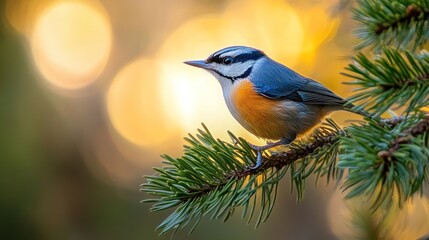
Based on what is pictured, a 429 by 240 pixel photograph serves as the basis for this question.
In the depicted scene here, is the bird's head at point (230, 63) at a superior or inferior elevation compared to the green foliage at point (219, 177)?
superior

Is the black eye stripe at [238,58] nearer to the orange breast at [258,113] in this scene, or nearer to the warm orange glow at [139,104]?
the orange breast at [258,113]

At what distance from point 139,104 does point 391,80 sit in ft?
8.04

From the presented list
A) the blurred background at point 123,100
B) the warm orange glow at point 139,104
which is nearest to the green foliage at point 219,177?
the blurred background at point 123,100

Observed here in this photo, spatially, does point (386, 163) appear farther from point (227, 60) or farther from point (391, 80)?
point (227, 60)

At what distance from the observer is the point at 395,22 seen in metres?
0.90

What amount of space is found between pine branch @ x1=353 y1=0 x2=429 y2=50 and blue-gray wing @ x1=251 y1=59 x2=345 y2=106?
0.46 meters

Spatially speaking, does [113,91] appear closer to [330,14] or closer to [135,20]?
[135,20]

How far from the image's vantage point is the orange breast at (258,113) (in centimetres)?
140

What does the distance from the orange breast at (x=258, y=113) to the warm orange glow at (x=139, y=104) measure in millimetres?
1466

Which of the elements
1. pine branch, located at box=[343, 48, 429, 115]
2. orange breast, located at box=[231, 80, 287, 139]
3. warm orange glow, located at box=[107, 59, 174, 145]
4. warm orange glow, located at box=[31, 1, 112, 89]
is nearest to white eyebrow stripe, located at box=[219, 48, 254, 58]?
orange breast, located at box=[231, 80, 287, 139]

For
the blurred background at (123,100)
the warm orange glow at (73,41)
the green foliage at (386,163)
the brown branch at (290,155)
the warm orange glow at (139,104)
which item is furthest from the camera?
the warm orange glow at (139,104)

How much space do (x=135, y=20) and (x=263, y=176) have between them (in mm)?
2350

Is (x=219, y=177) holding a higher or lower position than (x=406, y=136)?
higher

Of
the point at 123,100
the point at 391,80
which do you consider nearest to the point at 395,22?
the point at 391,80
